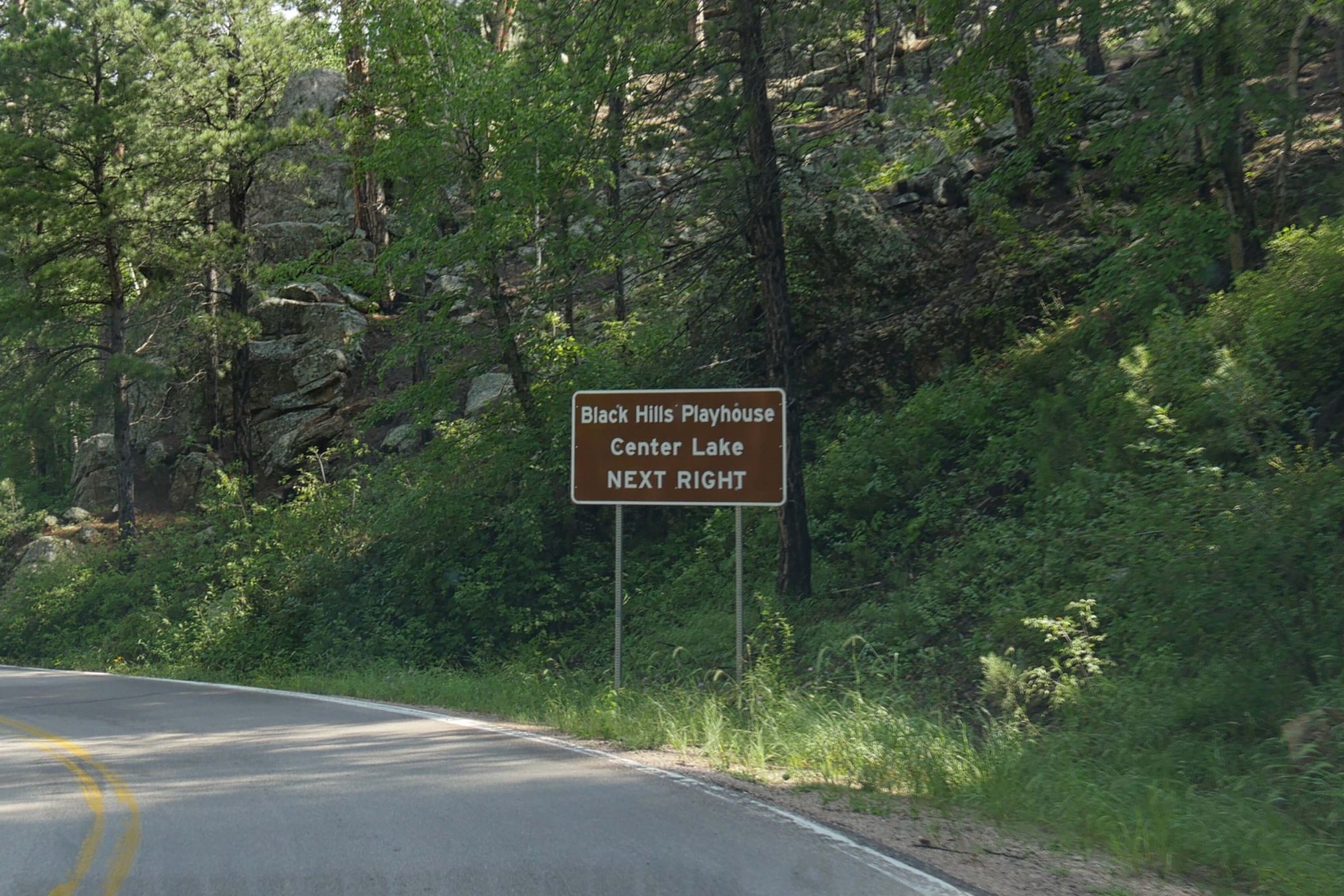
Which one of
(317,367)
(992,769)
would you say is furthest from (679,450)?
(317,367)

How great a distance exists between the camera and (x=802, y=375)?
67.1 ft

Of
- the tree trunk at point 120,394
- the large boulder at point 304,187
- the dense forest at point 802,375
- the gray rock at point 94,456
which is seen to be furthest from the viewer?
the gray rock at point 94,456

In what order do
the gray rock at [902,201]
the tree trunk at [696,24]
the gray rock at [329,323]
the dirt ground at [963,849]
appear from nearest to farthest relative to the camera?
the dirt ground at [963,849]
the tree trunk at [696,24]
the gray rock at [902,201]
the gray rock at [329,323]

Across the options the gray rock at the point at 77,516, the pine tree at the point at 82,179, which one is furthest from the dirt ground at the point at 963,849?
the gray rock at the point at 77,516

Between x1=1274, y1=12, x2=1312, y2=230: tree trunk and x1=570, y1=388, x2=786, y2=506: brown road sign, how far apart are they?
860 centimetres

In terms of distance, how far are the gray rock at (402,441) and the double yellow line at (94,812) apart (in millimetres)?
17691

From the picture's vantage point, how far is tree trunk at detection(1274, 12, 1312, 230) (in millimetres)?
15077

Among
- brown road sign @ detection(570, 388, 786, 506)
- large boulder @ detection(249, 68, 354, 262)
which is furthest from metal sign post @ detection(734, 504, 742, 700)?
large boulder @ detection(249, 68, 354, 262)

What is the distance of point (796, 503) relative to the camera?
50.0 feet

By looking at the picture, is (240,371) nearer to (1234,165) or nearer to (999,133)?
(999,133)

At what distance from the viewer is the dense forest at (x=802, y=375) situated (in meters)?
9.80

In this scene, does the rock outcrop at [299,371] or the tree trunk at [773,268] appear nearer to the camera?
the tree trunk at [773,268]

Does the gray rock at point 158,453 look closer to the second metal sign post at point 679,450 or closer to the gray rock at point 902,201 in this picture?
the gray rock at point 902,201

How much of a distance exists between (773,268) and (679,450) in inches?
178
